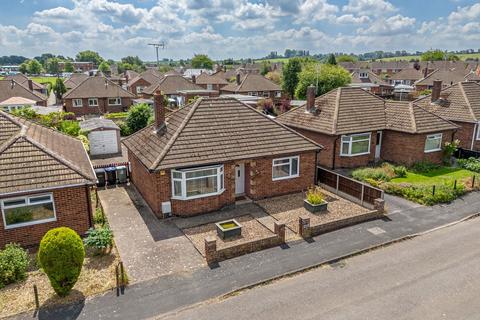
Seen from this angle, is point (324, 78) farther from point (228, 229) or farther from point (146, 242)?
point (146, 242)

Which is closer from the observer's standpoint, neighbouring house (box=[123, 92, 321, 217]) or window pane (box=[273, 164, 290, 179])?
neighbouring house (box=[123, 92, 321, 217])

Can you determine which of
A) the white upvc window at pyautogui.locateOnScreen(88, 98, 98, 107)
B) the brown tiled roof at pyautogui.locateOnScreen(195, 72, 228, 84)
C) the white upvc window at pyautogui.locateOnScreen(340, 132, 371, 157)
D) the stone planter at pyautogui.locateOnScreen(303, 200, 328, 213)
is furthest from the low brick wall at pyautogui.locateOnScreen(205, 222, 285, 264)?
the brown tiled roof at pyautogui.locateOnScreen(195, 72, 228, 84)

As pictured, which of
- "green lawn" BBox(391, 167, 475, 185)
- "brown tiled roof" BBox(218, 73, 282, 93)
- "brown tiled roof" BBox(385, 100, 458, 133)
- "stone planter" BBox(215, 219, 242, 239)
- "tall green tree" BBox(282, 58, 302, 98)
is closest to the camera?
"stone planter" BBox(215, 219, 242, 239)

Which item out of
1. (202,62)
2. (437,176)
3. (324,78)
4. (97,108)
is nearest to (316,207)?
(437,176)

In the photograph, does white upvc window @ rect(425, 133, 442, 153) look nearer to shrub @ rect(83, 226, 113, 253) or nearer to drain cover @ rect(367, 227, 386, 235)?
drain cover @ rect(367, 227, 386, 235)

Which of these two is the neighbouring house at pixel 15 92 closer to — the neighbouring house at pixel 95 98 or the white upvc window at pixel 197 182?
the neighbouring house at pixel 95 98

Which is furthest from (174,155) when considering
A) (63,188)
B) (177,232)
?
(63,188)
